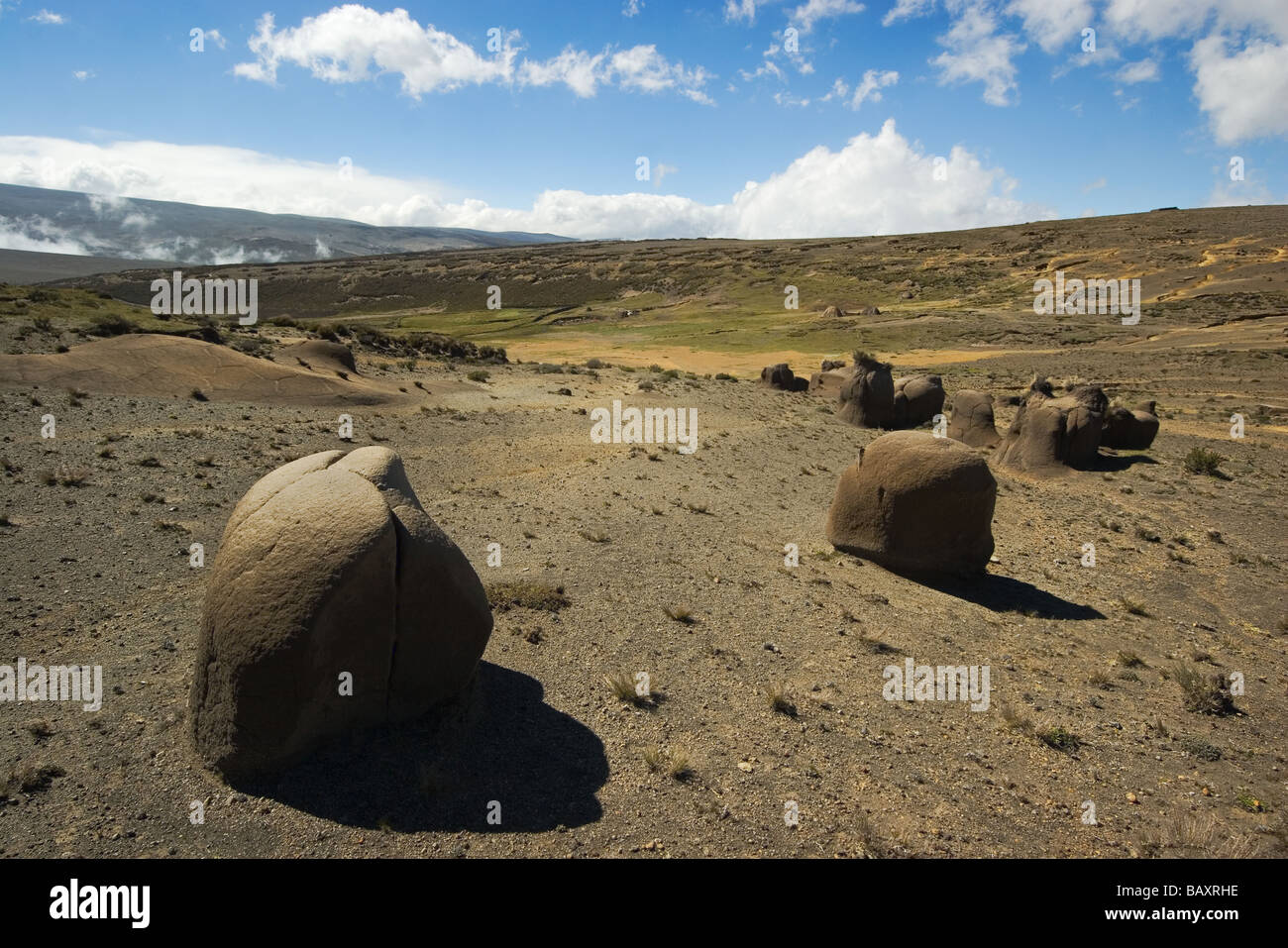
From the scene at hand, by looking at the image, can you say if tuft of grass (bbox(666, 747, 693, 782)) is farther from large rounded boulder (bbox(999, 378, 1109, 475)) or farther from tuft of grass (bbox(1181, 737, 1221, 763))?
large rounded boulder (bbox(999, 378, 1109, 475))

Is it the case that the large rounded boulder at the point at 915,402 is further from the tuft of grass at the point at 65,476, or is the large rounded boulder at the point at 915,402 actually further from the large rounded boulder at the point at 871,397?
the tuft of grass at the point at 65,476

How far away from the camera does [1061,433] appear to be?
16.4 meters

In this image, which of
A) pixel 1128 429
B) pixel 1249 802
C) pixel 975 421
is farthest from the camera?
pixel 975 421

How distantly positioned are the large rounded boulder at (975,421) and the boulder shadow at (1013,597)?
9.39 metres

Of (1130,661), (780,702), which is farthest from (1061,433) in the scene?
(780,702)

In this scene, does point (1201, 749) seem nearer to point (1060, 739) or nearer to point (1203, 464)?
point (1060, 739)

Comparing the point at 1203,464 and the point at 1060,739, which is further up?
the point at 1203,464

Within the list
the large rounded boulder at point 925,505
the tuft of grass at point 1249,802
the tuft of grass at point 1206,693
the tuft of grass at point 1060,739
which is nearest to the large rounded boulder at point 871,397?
the large rounded boulder at point 925,505

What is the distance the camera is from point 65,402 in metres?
16.3

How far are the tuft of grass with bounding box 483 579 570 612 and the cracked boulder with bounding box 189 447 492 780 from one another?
2.88 m

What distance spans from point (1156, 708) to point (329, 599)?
7.99 metres

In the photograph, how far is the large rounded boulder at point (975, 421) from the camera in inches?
750

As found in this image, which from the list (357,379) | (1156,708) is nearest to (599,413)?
(357,379)

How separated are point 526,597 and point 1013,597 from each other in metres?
6.93
